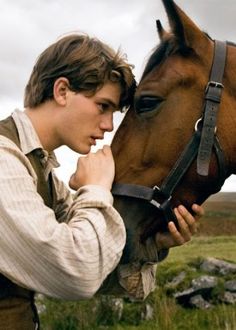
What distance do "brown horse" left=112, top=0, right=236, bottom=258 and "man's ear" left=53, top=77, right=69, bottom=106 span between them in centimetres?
61

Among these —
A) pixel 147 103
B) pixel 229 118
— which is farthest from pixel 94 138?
pixel 229 118

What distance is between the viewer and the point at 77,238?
2.62 metres

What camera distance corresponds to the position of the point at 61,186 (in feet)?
12.4

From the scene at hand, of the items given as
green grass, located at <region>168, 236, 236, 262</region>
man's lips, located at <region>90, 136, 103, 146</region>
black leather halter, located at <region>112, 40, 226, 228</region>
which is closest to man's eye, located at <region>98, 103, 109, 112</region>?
man's lips, located at <region>90, 136, 103, 146</region>

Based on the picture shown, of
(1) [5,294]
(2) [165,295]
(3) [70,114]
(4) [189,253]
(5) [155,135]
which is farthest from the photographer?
(4) [189,253]

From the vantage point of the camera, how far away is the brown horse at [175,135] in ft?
11.8

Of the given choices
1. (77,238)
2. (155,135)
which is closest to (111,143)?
(155,135)

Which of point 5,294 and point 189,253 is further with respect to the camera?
point 189,253

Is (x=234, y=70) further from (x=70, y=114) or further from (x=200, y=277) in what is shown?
(x=200, y=277)

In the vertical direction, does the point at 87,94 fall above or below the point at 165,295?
above

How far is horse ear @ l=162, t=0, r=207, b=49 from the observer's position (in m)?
3.62

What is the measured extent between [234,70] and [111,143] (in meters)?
0.86

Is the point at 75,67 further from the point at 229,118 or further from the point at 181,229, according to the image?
the point at 181,229

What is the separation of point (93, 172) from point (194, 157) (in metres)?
0.75
